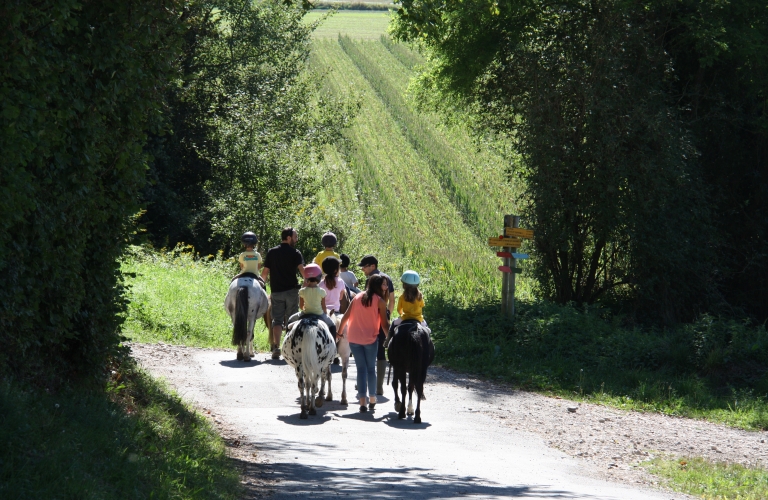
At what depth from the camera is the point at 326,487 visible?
787 centimetres

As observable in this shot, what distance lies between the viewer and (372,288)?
38.5 feet

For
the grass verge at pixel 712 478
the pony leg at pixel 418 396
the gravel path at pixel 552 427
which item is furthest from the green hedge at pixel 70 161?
the grass verge at pixel 712 478

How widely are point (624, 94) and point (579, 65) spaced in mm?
1181

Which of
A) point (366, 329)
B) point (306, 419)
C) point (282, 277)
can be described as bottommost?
point (306, 419)

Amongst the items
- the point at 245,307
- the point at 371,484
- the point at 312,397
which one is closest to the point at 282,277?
the point at 245,307

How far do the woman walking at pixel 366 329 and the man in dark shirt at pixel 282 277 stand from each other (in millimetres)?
3148

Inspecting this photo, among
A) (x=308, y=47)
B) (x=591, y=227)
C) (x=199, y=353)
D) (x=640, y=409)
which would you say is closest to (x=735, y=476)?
(x=640, y=409)

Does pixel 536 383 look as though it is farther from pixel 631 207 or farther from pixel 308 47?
pixel 308 47

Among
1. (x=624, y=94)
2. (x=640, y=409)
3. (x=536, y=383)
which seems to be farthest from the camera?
(x=624, y=94)

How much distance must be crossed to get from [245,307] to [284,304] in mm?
830

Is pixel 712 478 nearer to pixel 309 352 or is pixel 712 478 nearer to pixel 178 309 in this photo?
pixel 309 352

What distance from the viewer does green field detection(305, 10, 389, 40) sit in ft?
273

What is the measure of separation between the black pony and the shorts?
4.00 m

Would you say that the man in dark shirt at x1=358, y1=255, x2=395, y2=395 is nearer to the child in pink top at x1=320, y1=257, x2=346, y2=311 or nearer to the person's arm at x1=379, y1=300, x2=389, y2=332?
the person's arm at x1=379, y1=300, x2=389, y2=332
